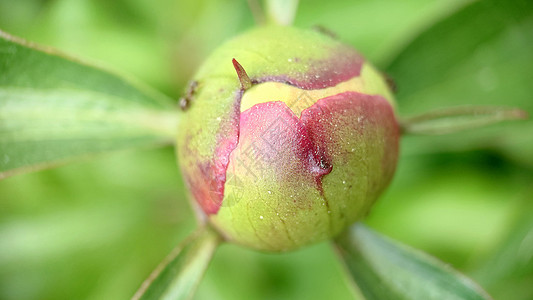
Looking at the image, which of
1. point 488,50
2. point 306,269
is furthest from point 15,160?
point 488,50

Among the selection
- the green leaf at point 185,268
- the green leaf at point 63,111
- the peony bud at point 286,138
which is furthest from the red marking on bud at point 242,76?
the green leaf at point 63,111

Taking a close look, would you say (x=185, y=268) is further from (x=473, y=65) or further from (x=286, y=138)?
(x=473, y=65)

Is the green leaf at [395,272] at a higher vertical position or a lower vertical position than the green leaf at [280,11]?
lower

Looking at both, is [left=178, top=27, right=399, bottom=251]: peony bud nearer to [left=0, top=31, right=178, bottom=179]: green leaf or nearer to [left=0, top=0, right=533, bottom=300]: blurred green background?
[left=0, top=31, right=178, bottom=179]: green leaf

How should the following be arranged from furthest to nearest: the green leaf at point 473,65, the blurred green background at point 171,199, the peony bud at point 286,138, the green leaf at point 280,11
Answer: the blurred green background at point 171,199 < the green leaf at point 473,65 < the green leaf at point 280,11 < the peony bud at point 286,138

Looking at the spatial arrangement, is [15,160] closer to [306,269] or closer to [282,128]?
[282,128]

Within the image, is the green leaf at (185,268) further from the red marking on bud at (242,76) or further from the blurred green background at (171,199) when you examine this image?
the blurred green background at (171,199)

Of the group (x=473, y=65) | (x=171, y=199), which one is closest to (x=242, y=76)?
(x=473, y=65)
